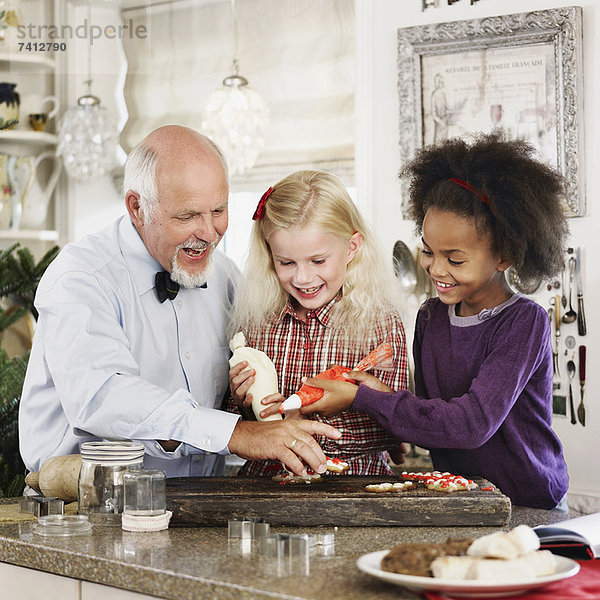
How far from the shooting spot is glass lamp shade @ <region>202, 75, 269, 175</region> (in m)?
3.79

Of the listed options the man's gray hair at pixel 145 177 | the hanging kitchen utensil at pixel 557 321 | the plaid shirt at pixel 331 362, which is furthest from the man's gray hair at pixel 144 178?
the hanging kitchen utensil at pixel 557 321

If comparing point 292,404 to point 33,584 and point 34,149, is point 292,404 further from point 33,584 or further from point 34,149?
point 34,149

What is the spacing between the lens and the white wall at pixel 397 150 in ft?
10.6

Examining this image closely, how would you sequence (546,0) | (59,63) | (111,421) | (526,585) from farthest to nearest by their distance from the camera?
(59,63) < (546,0) < (111,421) < (526,585)

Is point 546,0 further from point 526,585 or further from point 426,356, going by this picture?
point 526,585

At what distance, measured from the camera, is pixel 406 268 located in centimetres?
358

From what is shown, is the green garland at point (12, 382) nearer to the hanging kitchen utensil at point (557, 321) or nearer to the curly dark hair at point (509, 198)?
the curly dark hair at point (509, 198)

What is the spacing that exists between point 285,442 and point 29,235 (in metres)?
3.21

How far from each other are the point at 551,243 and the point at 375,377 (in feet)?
1.52

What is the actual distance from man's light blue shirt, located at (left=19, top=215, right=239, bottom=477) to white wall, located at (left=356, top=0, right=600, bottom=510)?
1.52m

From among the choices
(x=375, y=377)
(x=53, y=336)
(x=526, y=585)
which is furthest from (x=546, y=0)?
(x=526, y=585)

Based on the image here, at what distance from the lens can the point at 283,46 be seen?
4.39 meters

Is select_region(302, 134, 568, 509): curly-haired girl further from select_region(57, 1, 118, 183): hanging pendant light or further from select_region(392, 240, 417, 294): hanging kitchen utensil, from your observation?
select_region(57, 1, 118, 183): hanging pendant light

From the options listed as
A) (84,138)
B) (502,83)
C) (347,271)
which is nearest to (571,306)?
(502,83)
